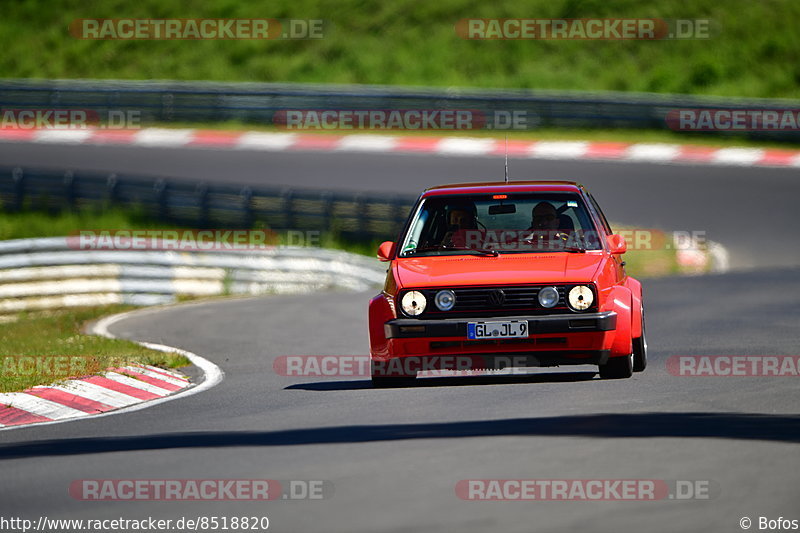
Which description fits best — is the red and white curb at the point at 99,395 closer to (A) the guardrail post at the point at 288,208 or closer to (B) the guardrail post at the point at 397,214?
(B) the guardrail post at the point at 397,214

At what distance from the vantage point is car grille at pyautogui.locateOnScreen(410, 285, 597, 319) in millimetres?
9852

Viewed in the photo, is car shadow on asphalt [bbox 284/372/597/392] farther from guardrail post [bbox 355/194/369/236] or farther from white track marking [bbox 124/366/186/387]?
guardrail post [bbox 355/194/369/236]

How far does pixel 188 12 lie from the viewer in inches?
1769

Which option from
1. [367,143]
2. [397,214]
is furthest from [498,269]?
[367,143]

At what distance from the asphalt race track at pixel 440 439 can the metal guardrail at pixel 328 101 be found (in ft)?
53.1

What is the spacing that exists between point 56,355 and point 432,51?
2883cm

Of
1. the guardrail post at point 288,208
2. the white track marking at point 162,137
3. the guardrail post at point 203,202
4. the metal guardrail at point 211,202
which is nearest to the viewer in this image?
the metal guardrail at point 211,202

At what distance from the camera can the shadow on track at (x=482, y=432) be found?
798cm

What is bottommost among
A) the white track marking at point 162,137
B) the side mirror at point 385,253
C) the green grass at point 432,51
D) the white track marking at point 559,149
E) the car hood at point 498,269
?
the car hood at point 498,269

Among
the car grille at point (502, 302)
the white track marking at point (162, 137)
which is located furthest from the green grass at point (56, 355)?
the white track marking at point (162, 137)

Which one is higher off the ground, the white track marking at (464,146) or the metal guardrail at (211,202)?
the white track marking at (464,146)

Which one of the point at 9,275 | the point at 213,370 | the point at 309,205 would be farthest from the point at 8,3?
the point at 213,370

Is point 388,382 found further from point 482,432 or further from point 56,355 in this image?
point 56,355

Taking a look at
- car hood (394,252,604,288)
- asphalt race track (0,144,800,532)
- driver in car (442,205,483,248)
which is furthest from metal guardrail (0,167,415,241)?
car hood (394,252,604,288)
